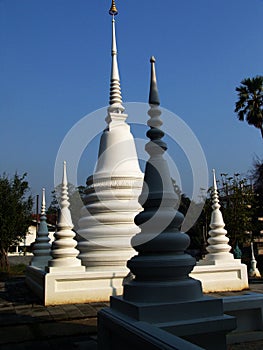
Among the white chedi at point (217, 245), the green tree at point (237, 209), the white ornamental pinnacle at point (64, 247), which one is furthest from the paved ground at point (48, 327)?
the green tree at point (237, 209)

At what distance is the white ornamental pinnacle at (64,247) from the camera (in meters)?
9.24

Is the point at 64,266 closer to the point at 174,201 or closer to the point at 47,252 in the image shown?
the point at 47,252

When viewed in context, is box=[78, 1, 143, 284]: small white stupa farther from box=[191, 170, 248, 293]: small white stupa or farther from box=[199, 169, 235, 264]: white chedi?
→ box=[199, 169, 235, 264]: white chedi

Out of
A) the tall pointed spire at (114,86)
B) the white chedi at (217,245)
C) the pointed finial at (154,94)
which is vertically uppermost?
the tall pointed spire at (114,86)

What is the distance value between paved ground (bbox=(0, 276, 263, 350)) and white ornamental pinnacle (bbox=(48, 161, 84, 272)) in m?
1.00

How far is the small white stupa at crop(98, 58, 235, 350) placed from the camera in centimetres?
363

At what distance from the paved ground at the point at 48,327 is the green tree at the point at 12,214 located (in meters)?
13.5

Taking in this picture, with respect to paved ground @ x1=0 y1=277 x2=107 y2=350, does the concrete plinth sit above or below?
above

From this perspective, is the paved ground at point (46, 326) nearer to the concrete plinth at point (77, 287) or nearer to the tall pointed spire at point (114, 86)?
the concrete plinth at point (77, 287)

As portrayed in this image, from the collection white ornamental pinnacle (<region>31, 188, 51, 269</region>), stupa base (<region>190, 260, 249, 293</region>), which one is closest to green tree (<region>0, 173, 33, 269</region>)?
white ornamental pinnacle (<region>31, 188, 51, 269</region>)

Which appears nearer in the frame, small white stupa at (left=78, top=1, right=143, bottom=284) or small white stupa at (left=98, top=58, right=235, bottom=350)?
small white stupa at (left=98, top=58, right=235, bottom=350)

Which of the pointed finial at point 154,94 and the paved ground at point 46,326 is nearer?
the pointed finial at point 154,94

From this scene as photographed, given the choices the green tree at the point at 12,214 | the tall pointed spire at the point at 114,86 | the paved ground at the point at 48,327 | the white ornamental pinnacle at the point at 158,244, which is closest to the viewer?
the white ornamental pinnacle at the point at 158,244

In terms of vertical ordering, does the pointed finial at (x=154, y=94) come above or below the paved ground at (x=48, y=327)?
above
